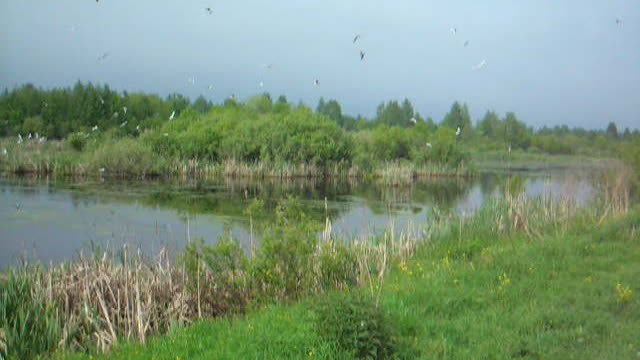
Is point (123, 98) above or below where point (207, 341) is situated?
above

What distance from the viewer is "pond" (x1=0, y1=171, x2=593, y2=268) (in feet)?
54.1

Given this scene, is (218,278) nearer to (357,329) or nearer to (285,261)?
(285,261)

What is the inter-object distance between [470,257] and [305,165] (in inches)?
1376

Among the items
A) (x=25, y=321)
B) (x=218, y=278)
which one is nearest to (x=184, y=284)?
(x=218, y=278)

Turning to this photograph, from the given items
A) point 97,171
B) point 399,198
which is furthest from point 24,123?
point 399,198

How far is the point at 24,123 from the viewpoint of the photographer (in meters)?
58.1

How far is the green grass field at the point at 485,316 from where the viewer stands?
6.26m

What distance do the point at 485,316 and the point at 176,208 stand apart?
19418 millimetres

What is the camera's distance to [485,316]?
291 inches

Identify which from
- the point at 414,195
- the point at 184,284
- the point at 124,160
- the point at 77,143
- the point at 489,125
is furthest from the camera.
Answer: the point at 489,125

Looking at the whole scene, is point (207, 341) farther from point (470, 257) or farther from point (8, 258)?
point (8, 258)

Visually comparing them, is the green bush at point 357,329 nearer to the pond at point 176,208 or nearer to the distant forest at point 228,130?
the pond at point 176,208

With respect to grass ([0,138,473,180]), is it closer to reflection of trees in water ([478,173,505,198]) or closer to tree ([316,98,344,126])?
reflection of trees in water ([478,173,505,198])

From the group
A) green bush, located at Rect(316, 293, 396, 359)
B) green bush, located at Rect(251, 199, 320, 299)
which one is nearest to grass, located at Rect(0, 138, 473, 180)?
green bush, located at Rect(251, 199, 320, 299)
